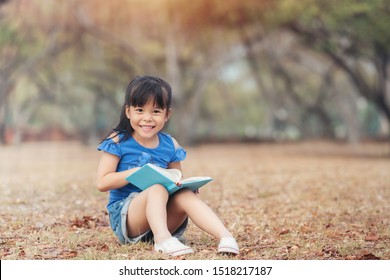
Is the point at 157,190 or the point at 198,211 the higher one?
the point at 157,190

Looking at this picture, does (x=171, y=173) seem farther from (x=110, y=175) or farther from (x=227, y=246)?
(x=227, y=246)

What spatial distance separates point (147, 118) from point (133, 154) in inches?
8.6

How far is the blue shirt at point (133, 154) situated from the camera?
3.75 meters

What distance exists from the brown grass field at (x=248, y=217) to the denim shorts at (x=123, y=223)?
66mm

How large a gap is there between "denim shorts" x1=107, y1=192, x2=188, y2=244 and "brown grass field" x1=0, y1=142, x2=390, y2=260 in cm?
7

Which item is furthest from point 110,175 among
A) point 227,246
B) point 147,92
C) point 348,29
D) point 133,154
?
point 348,29

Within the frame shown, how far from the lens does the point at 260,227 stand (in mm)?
4582

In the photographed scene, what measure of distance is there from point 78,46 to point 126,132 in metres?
16.9

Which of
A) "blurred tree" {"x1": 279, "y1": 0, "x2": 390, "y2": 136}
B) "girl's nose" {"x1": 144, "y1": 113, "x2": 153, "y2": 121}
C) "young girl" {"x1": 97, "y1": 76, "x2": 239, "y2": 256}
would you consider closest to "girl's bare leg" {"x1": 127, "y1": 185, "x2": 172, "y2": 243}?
"young girl" {"x1": 97, "y1": 76, "x2": 239, "y2": 256}

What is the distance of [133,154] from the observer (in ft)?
12.4

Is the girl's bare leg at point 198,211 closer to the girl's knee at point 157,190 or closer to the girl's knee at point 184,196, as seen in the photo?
the girl's knee at point 184,196

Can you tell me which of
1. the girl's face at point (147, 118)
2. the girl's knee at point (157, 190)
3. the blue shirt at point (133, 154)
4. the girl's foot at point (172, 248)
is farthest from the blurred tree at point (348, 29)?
the girl's foot at point (172, 248)

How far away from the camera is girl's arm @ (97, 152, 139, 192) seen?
11.9 feet
